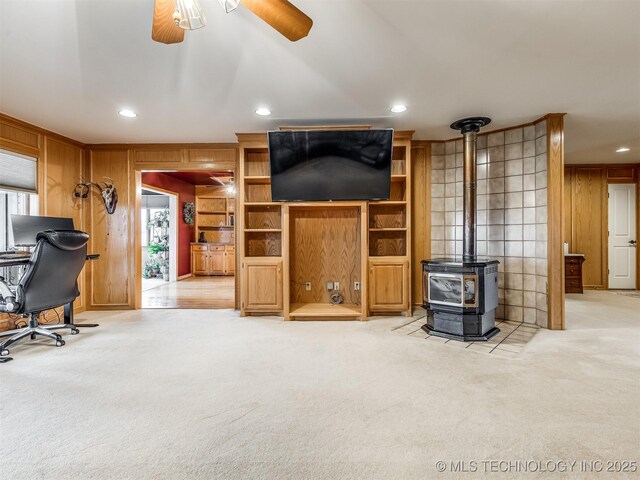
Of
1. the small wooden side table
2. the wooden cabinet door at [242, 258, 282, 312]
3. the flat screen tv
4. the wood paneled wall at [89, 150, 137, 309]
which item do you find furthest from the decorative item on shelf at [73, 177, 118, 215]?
the small wooden side table

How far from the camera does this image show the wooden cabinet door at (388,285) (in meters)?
4.08

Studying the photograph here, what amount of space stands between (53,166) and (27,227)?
1083mm

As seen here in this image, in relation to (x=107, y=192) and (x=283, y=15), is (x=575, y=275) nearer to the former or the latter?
(x=283, y=15)

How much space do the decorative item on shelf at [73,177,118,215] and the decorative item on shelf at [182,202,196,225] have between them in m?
3.35

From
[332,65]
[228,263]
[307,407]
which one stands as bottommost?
[307,407]

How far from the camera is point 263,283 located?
4.12 meters

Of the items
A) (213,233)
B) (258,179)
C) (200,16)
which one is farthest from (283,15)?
(213,233)

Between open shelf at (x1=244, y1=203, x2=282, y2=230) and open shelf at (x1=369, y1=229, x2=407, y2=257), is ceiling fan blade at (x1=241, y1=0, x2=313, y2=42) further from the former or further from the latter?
open shelf at (x1=369, y1=229, x2=407, y2=257)

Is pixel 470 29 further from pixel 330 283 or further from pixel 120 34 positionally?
pixel 330 283

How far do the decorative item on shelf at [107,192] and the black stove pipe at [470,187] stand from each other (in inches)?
181

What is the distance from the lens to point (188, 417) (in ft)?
6.12

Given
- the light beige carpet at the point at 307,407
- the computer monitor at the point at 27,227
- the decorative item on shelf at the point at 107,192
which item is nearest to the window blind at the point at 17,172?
the computer monitor at the point at 27,227

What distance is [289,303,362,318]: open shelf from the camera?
156 inches

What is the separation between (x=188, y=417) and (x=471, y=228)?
3182 millimetres
